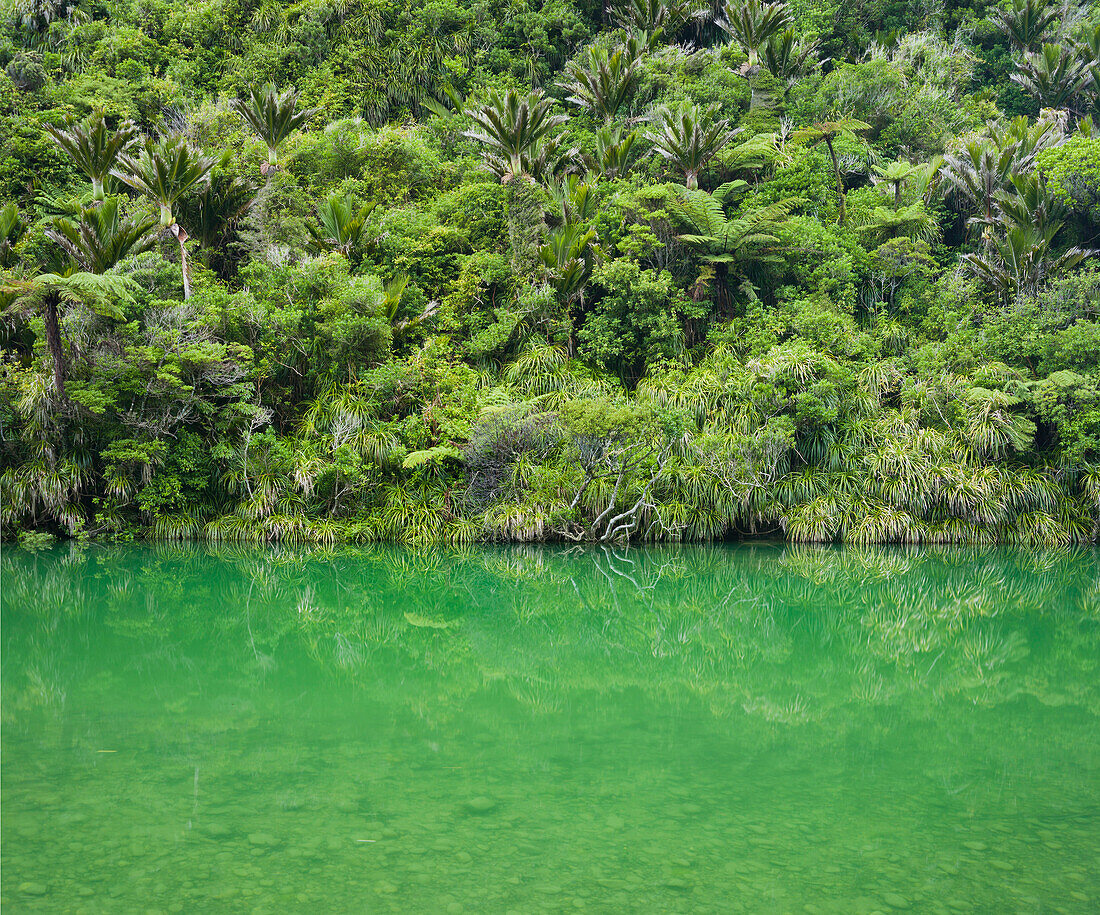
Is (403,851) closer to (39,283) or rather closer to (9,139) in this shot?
(39,283)

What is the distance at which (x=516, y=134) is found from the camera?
19.6 m

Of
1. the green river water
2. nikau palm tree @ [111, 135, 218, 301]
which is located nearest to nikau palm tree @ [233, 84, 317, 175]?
nikau palm tree @ [111, 135, 218, 301]

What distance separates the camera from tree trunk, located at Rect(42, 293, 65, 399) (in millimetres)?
14120

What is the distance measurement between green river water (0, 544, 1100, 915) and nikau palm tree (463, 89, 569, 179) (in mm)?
13365

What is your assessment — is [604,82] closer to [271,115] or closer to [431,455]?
[271,115]

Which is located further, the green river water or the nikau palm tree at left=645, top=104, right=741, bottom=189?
the nikau palm tree at left=645, top=104, right=741, bottom=189

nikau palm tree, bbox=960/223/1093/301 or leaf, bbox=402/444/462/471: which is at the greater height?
nikau palm tree, bbox=960/223/1093/301

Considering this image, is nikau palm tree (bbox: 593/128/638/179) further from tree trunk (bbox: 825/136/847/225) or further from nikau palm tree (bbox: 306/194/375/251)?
nikau palm tree (bbox: 306/194/375/251)

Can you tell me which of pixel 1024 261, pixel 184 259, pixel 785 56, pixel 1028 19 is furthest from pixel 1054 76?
pixel 184 259

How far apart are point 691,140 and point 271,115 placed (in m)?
10.9

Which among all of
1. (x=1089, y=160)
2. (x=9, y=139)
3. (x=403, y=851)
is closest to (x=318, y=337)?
(x=9, y=139)

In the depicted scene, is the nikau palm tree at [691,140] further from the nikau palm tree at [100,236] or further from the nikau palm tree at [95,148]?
the nikau palm tree at [95,148]

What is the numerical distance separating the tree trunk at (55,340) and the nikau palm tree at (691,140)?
1403 cm

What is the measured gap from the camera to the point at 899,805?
449 centimetres
